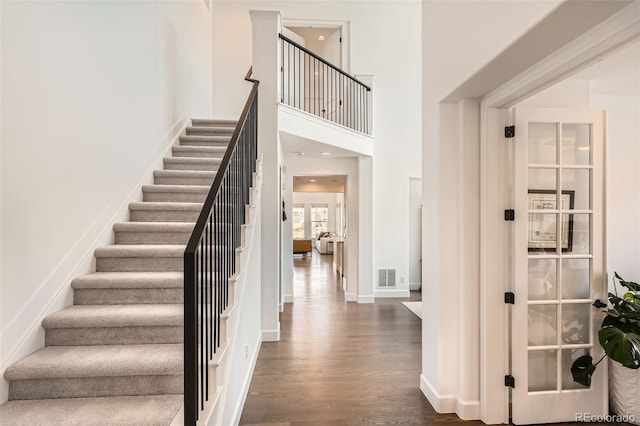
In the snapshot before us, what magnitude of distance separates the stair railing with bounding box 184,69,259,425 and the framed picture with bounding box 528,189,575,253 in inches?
87.9

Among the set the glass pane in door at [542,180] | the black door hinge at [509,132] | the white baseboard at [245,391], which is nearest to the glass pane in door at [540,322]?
the glass pane in door at [542,180]

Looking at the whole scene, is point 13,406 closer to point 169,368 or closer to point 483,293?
point 169,368

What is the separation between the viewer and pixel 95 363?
1893 mm

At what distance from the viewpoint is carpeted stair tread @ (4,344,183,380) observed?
1.84 metres

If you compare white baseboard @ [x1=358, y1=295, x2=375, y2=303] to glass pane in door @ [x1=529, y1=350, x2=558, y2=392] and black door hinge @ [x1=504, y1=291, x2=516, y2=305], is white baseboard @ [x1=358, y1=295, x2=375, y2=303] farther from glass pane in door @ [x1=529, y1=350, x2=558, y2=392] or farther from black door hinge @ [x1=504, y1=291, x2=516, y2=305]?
black door hinge @ [x1=504, y1=291, x2=516, y2=305]

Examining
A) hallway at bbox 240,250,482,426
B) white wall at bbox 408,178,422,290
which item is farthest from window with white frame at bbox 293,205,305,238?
hallway at bbox 240,250,482,426

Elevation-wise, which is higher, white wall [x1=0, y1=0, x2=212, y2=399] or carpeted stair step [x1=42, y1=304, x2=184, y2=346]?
white wall [x1=0, y1=0, x2=212, y2=399]

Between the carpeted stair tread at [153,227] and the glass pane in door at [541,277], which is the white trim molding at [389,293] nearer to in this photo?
the glass pane in door at [541,277]

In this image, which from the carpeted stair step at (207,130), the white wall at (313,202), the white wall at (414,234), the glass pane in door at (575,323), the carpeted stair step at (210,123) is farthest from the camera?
the white wall at (313,202)

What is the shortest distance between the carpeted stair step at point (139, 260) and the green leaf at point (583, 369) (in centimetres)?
312

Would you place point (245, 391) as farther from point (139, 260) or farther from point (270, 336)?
point (139, 260)

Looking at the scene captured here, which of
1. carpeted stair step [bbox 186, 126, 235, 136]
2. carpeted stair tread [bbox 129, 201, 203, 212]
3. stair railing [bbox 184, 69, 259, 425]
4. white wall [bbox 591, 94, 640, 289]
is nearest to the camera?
stair railing [bbox 184, 69, 259, 425]

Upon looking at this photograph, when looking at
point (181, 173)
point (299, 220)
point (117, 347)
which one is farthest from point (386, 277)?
point (299, 220)

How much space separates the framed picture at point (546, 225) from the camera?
2416 mm
